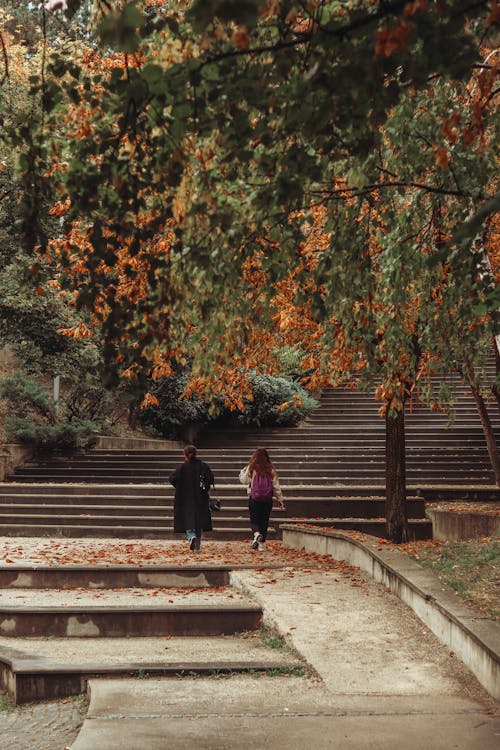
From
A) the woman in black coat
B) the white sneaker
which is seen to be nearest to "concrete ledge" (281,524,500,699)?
the white sneaker

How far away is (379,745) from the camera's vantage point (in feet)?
16.5

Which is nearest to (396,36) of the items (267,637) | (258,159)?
(258,159)

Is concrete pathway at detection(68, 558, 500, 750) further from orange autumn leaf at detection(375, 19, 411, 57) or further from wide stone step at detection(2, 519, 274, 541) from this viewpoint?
wide stone step at detection(2, 519, 274, 541)

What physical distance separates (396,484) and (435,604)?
5.95 metres

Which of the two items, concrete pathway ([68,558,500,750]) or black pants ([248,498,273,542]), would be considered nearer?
concrete pathway ([68,558,500,750])

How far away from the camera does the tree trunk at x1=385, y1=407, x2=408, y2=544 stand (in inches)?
524

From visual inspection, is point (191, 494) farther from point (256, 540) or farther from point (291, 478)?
point (291, 478)

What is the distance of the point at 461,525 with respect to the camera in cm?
1428

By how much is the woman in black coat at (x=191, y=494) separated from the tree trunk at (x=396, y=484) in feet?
8.59

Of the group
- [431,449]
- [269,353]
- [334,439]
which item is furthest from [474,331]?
[334,439]

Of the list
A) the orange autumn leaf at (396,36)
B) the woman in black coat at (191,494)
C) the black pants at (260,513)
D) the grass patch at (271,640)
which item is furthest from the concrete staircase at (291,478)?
the orange autumn leaf at (396,36)

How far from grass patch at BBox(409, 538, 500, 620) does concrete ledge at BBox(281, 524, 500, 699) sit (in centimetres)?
16

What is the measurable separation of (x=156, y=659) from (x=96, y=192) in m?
4.16

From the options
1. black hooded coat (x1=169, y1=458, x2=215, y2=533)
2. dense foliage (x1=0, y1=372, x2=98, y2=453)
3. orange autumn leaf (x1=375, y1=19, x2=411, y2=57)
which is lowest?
black hooded coat (x1=169, y1=458, x2=215, y2=533)
